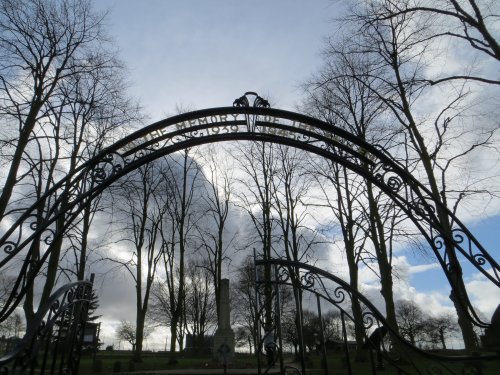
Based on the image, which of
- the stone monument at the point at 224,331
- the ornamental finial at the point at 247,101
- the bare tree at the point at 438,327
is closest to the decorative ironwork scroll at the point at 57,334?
the ornamental finial at the point at 247,101

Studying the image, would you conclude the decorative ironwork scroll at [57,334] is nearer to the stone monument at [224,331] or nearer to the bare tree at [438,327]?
the stone monument at [224,331]

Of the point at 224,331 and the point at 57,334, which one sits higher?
the point at 224,331

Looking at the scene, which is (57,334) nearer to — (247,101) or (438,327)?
(247,101)

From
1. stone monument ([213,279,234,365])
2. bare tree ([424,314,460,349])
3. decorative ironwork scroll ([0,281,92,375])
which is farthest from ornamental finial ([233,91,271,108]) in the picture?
bare tree ([424,314,460,349])

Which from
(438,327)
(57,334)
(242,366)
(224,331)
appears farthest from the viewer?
(438,327)

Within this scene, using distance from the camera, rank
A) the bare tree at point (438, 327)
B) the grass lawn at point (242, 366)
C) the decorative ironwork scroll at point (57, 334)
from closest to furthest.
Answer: the decorative ironwork scroll at point (57, 334) → the grass lawn at point (242, 366) → the bare tree at point (438, 327)

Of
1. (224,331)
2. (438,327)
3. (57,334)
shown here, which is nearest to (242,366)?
(224,331)

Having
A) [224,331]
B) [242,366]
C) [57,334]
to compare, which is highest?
[224,331]

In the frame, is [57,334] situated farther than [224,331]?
No

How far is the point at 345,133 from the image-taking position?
4.75 metres

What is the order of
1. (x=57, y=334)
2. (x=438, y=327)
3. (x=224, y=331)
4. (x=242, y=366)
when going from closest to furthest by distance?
(x=57, y=334) < (x=242, y=366) < (x=224, y=331) < (x=438, y=327)

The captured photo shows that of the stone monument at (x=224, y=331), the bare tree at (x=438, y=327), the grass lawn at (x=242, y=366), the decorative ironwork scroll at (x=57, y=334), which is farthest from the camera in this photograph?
the bare tree at (x=438, y=327)

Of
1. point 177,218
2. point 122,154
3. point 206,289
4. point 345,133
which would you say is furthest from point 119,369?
point 206,289

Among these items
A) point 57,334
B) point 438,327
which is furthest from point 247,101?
point 438,327
